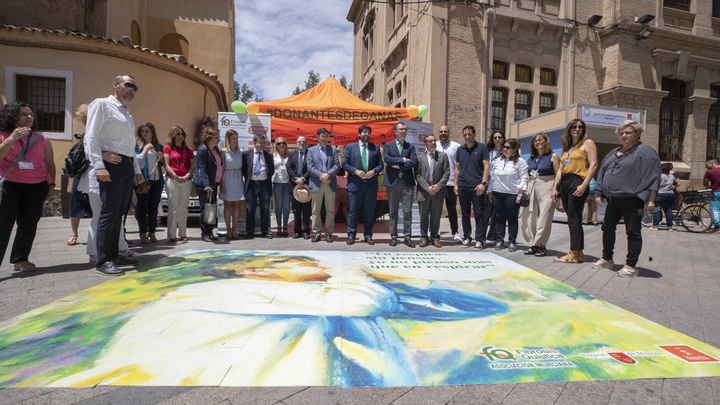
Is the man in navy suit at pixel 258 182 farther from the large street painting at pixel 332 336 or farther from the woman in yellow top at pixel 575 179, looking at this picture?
the woman in yellow top at pixel 575 179

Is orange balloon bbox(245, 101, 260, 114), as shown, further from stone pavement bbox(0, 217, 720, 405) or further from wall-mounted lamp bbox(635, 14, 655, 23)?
wall-mounted lamp bbox(635, 14, 655, 23)

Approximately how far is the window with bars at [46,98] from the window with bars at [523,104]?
16.6 m

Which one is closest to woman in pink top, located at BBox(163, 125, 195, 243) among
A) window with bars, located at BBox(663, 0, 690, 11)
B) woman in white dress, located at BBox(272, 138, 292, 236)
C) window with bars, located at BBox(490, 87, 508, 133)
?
woman in white dress, located at BBox(272, 138, 292, 236)

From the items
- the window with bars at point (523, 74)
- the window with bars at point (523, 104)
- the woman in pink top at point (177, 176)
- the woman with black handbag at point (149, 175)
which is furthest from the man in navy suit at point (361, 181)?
the window with bars at point (523, 74)

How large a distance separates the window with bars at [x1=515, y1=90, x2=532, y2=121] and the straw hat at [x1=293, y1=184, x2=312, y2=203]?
13468mm

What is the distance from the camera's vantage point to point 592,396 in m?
2.00

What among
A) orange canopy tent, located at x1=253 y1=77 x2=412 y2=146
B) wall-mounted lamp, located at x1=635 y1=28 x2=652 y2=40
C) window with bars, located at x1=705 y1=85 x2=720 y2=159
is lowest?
orange canopy tent, located at x1=253 y1=77 x2=412 y2=146

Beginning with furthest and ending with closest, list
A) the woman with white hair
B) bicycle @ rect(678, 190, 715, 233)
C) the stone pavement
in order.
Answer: bicycle @ rect(678, 190, 715, 233) → the woman with white hair → the stone pavement

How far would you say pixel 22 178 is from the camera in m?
4.24

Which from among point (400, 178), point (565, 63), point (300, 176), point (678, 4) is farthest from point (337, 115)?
point (678, 4)

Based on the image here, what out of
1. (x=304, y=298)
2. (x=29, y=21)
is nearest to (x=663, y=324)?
(x=304, y=298)

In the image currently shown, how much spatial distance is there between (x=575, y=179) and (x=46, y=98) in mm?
13497

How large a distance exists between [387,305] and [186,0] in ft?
67.7

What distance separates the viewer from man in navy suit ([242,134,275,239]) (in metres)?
7.23
